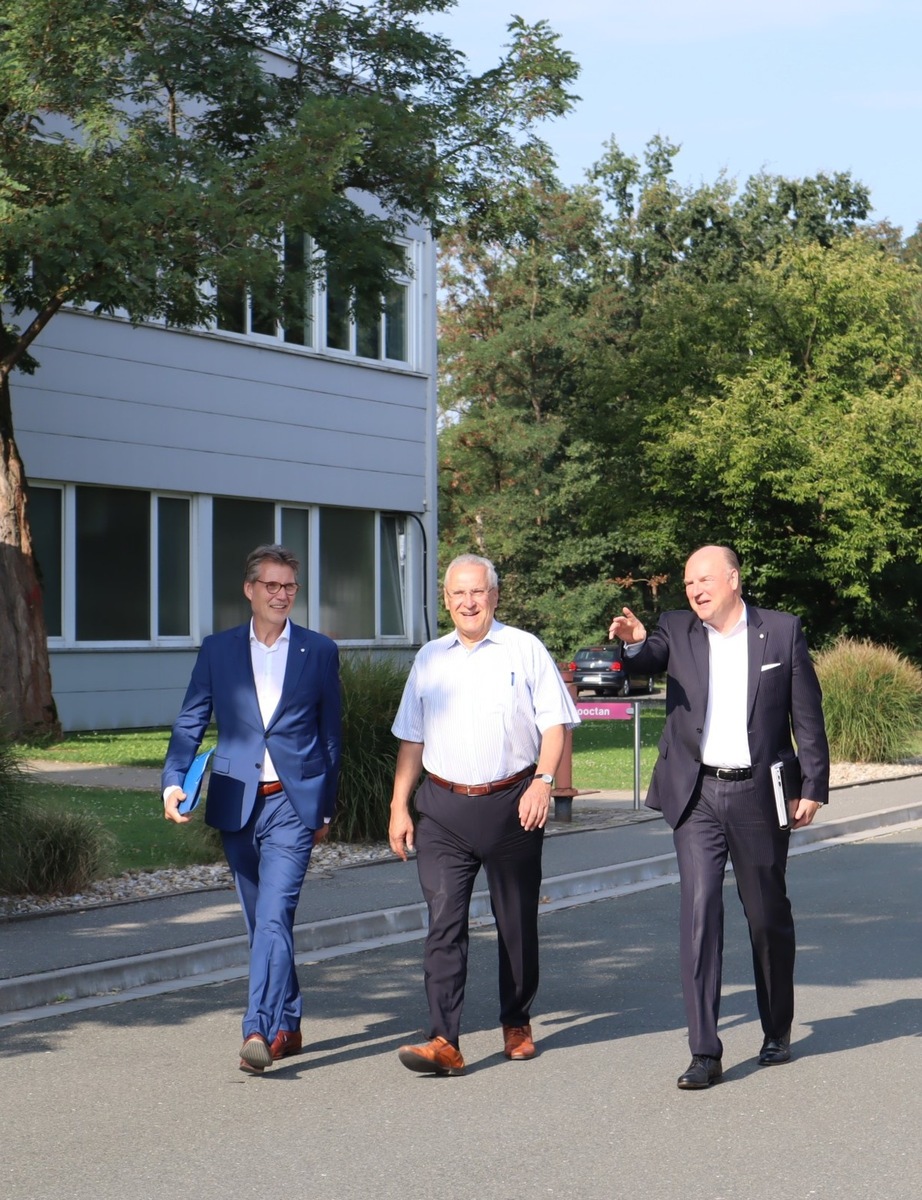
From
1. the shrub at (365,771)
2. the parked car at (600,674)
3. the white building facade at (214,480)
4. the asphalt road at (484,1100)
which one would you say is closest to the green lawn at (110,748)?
the white building facade at (214,480)

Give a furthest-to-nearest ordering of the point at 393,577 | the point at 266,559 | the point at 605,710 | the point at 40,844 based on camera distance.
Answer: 1. the point at 393,577
2. the point at 605,710
3. the point at 40,844
4. the point at 266,559

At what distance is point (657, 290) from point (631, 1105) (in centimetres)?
5967

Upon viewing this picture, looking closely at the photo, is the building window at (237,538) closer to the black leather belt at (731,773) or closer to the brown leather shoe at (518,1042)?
the brown leather shoe at (518,1042)

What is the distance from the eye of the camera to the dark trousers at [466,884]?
6664 mm

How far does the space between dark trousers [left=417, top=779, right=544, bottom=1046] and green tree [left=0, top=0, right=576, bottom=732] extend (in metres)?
11.4

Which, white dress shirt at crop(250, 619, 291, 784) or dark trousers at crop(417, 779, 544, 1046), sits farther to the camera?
white dress shirt at crop(250, 619, 291, 784)

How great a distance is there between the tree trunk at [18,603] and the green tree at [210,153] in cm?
2

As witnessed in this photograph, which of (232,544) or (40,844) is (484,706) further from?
(232,544)

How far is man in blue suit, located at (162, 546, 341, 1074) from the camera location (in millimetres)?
6691

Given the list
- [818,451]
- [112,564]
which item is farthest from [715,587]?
[818,451]

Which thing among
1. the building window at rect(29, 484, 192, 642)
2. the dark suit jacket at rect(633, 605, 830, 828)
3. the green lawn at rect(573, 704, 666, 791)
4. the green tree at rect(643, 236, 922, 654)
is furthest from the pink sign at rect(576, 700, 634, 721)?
the green tree at rect(643, 236, 922, 654)

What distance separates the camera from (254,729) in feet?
22.3

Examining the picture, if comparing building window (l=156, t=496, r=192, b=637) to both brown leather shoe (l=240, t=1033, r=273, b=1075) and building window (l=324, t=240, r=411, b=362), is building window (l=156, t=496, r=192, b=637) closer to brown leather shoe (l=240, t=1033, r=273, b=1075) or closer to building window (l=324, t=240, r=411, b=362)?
building window (l=324, t=240, r=411, b=362)

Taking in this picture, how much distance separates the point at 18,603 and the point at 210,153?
6.13 metres
